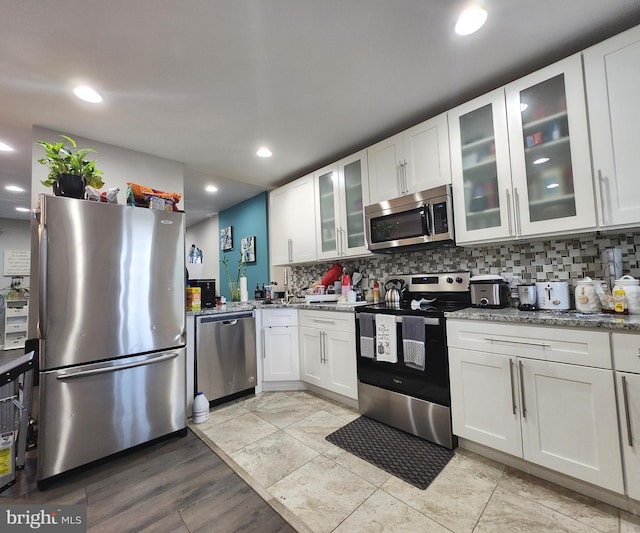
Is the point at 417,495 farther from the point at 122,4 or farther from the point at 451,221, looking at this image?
the point at 122,4

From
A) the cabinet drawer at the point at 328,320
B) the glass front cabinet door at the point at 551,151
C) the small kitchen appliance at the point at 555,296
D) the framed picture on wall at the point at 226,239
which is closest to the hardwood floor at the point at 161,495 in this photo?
the cabinet drawer at the point at 328,320

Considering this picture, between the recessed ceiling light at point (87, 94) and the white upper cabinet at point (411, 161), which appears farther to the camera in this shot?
the white upper cabinet at point (411, 161)

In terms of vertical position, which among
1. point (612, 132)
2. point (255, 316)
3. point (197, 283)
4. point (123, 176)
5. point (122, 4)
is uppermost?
point (122, 4)

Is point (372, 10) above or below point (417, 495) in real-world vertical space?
above

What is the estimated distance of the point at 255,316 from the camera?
2.97m

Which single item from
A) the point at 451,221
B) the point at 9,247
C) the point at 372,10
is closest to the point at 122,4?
the point at 372,10

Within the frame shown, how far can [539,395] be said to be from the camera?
1.51 m

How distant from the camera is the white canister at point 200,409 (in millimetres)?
2352

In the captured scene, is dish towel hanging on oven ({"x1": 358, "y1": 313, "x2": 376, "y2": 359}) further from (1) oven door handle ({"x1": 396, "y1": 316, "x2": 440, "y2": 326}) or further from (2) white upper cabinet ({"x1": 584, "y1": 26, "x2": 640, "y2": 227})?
(2) white upper cabinet ({"x1": 584, "y1": 26, "x2": 640, "y2": 227})

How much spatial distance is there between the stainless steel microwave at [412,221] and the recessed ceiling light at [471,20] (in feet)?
3.05

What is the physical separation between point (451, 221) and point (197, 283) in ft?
7.89

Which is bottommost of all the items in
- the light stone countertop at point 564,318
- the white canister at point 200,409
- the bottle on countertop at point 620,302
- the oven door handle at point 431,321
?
the white canister at point 200,409

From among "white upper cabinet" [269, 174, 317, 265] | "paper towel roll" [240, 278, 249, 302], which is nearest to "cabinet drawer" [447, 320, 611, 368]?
"white upper cabinet" [269, 174, 317, 265]

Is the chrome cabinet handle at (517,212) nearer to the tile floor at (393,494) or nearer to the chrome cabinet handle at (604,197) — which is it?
the chrome cabinet handle at (604,197)
